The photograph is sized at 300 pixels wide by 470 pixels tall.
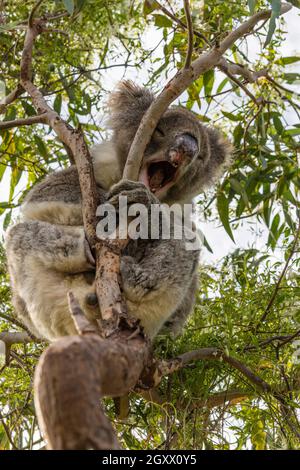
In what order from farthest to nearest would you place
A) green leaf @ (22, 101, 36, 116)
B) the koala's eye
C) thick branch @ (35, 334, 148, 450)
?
green leaf @ (22, 101, 36, 116)
the koala's eye
thick branch @ (35, 334, 148, 450)

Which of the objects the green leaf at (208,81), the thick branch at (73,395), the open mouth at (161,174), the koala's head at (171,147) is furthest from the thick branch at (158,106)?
the thick branch at (73,395)

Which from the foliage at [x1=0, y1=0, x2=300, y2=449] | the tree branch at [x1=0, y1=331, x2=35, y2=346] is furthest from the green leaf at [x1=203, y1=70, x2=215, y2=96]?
the tree branch at [x1=0, y1=331, x2=35, y2=346]

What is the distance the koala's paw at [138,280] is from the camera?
3064mm

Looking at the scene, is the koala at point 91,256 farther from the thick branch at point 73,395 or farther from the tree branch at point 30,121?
the thick branch at point 73,395

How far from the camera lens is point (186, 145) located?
150 inches

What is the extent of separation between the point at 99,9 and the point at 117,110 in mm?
717

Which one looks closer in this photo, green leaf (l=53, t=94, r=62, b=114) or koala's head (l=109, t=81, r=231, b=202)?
koala's head (l=109, t=81, r=231, b=202)

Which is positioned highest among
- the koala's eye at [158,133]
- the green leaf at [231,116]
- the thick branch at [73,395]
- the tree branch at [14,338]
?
the green leaf at [231,116]

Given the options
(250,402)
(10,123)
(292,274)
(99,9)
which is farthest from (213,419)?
(99,9)

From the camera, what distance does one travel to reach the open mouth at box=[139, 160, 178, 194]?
383cm

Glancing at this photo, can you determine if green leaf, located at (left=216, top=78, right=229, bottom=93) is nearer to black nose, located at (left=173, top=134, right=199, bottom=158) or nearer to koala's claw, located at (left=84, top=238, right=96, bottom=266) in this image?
black nose, located at (left=173, top=134, right=199, bottom=158)

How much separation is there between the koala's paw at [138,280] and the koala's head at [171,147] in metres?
0.75
